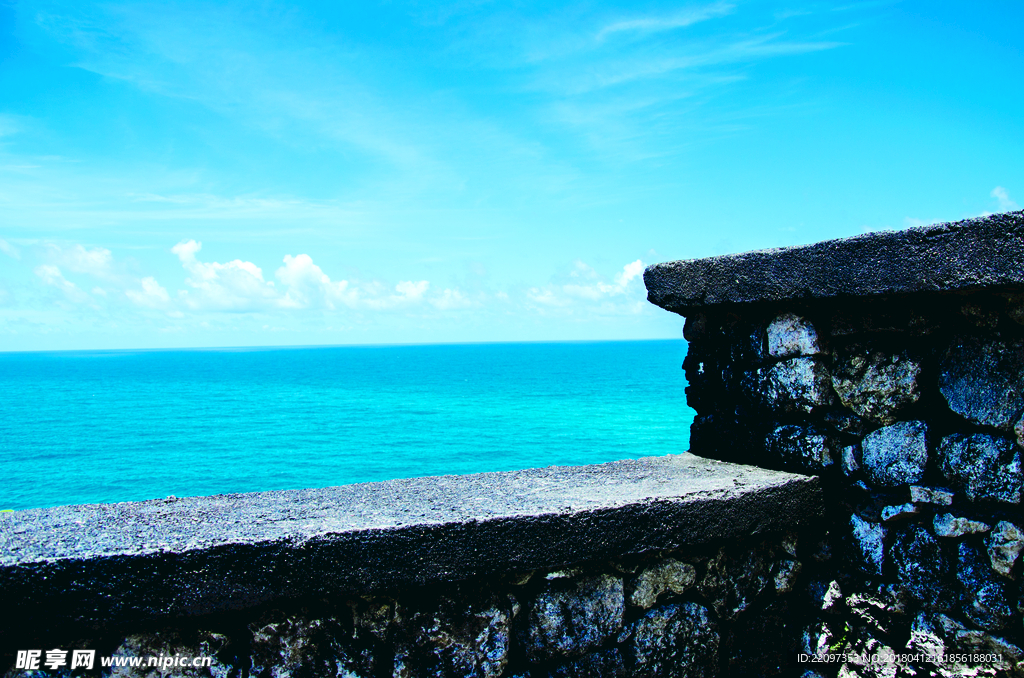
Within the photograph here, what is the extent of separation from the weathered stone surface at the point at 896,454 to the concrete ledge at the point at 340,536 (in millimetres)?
205

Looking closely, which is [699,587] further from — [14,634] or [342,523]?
[14,634]

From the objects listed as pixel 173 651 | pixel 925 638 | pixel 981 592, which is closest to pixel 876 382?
pixel 981 592

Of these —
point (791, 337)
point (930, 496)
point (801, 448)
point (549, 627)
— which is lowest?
point (549, 627)

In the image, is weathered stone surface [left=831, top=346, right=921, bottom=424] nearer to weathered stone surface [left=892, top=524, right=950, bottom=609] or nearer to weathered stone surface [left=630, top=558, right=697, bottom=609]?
weathered stone surface [left=892, top=524, right=950, bottom=609]

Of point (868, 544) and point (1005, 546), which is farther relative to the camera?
point (868, 544)

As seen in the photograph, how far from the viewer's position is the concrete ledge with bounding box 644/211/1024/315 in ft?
6.08

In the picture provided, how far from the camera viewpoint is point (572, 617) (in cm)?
201

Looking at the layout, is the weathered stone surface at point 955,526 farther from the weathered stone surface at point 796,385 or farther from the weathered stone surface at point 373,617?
the weathered stone surface at point 373,617

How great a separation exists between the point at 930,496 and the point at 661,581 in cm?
85

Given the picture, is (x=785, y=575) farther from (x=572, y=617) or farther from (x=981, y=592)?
(x=572, y=617)

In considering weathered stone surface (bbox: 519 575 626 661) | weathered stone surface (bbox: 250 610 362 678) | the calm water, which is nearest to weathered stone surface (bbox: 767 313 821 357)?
weathered stone surface (bbox: 519 575 626 661)

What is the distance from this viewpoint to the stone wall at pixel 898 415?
196 centimetres

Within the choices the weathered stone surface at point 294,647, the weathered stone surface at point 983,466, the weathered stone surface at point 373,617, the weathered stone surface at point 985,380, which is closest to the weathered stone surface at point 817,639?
the weathered stone surface at point 983,466

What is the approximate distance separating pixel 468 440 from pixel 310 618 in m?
37.4
